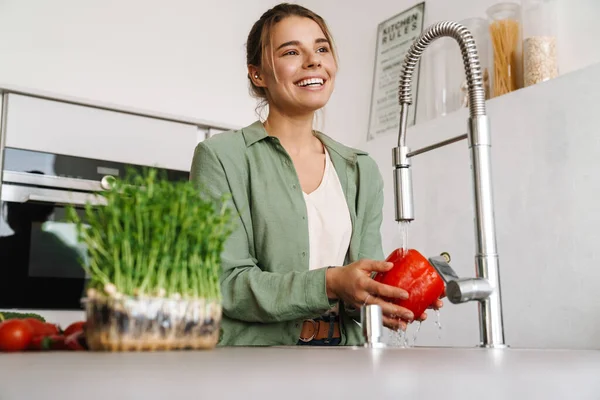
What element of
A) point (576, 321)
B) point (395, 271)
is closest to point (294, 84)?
point (395, 271)

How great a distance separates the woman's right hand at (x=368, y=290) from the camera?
983 millimetres

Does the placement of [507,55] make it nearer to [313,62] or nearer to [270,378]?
[313,62]

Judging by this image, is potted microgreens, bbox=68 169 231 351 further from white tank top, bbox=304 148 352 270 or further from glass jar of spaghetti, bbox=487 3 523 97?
glass jar of spaghetti, bbox=487 3 523 97

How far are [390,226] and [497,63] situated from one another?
0.78m

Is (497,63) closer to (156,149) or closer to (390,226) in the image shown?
(390,226)

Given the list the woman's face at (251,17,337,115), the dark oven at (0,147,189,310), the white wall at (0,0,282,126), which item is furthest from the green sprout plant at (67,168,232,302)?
the white wall at (0,0,282,126)

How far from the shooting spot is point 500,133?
7.25 feet

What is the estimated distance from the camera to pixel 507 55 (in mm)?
2309

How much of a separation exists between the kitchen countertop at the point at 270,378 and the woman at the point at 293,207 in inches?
16.4

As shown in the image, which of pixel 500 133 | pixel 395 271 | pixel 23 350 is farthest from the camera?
pixel 500 133

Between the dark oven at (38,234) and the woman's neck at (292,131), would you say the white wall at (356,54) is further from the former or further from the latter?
the woman's neck at (292,131)

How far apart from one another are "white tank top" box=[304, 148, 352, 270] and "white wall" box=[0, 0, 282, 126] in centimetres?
173

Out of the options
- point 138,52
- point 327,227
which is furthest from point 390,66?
point 327,227

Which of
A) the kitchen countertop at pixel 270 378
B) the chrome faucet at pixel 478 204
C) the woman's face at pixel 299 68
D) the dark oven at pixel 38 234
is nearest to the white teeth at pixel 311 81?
the woman's face at pixel 299 68
